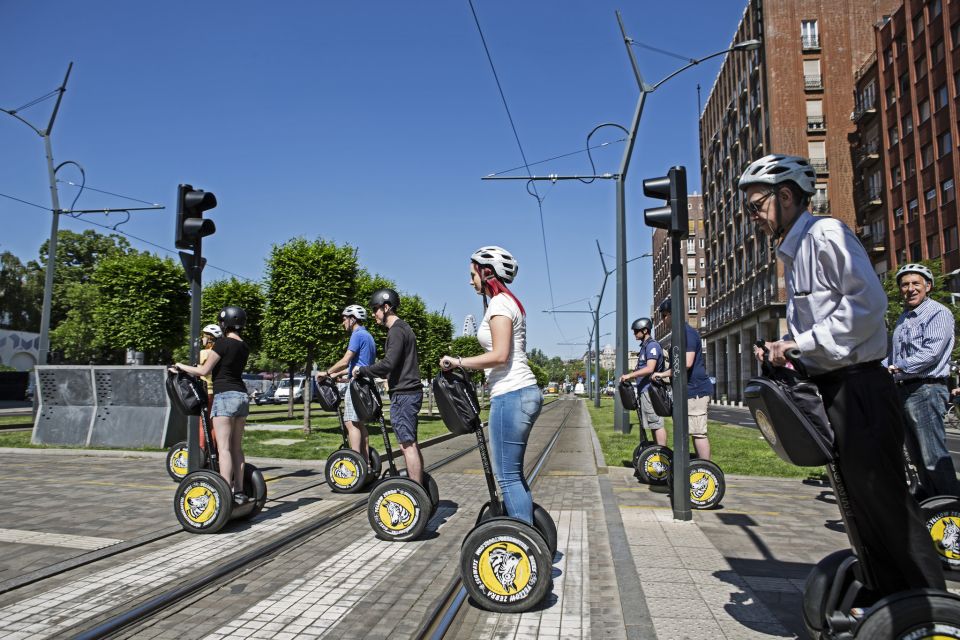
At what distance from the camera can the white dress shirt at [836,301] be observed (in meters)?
2.36

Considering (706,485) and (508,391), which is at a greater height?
(508,391)

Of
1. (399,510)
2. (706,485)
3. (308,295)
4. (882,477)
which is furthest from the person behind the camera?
(308,295)

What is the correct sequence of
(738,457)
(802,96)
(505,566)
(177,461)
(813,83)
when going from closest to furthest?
(505,566) → (177,461) → (738,457) → (802,96) → (813,83)

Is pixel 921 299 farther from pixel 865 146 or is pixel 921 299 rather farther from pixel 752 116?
pixel 752 116

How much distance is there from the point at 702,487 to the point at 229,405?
171 inches

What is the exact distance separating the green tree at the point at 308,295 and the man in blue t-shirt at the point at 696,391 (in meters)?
12.2

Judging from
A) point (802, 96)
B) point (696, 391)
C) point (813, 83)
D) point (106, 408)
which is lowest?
point (106, 408)

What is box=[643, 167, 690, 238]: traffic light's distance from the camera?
6.03 m

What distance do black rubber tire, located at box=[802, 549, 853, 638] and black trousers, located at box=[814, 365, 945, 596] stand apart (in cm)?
21

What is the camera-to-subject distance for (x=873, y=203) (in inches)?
1676

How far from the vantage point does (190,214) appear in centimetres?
669

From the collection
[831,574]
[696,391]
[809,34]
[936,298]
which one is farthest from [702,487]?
[809,34]

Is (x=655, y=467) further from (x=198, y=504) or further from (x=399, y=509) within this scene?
(x=198, y=504)

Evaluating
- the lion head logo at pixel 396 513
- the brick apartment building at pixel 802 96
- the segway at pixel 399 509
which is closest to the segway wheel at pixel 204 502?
the segway at pixel 399 509
